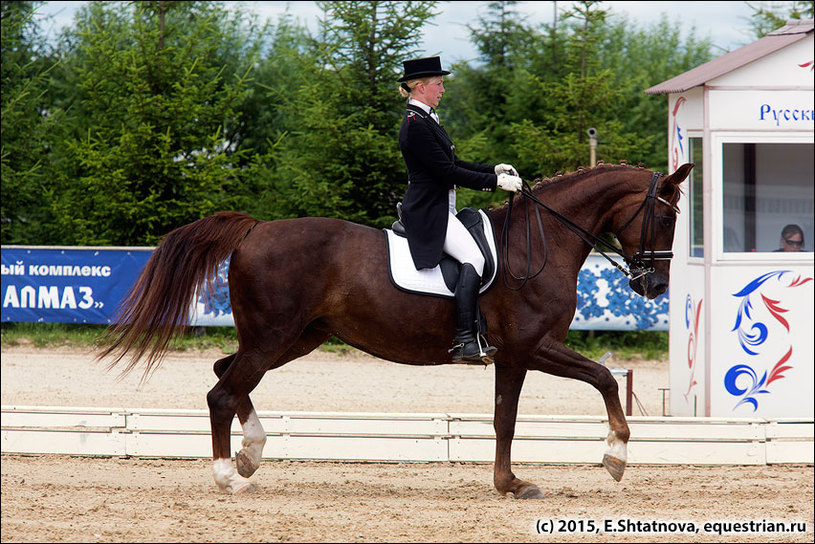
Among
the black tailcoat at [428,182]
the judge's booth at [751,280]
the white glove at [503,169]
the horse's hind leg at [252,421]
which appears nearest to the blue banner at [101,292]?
the judge's booth at [751,280]

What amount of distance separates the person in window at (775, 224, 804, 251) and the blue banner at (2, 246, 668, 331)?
384 cm

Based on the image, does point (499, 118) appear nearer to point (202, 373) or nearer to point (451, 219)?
point (202, 373)

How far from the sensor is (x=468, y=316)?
571cm

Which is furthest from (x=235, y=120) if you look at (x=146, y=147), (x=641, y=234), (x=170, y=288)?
(x=641, y=234)

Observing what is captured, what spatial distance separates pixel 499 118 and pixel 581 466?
10675 millimetres

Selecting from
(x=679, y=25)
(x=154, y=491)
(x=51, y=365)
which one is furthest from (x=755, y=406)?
(x=679, y=25)

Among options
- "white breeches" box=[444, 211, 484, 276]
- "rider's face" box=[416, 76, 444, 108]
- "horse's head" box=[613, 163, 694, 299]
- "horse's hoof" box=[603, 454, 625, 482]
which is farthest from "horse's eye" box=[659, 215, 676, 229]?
"rider's face" box=[416, 76, 444, 108]

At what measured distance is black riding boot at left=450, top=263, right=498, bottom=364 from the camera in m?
5.71

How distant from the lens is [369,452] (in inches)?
278

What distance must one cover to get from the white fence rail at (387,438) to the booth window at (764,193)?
201 cm

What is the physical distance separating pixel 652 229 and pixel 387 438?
2.49 meters

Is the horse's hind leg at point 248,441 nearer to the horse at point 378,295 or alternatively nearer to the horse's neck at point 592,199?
the horse at point 378,295

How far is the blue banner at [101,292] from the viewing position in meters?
12.6

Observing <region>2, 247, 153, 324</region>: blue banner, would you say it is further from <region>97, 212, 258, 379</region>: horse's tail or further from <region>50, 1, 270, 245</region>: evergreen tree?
<region>97, 212, 258, 379</region>: horse's tail
